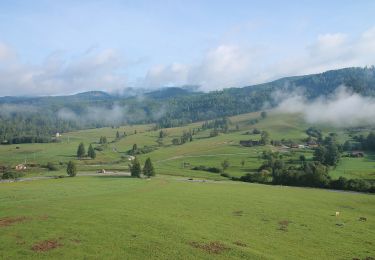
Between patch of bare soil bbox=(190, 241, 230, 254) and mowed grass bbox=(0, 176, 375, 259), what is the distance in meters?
0.10

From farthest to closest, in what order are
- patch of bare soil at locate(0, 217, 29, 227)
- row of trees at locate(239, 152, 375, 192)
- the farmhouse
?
the farmhouse, row of trees at locate(239, 152, 375, 192), patch of bare soil at locate(0, 217, 29, 227)

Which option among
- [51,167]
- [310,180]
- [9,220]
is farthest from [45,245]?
[51,167]

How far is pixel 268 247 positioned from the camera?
150 ft

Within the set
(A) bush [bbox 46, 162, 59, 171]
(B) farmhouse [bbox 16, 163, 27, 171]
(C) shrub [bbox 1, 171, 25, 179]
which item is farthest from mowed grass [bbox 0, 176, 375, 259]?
(B) farmhouse [bbox 16, 163, 27, 171]

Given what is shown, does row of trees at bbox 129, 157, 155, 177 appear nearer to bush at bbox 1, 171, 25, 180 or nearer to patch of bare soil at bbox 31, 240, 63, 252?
bush at bbox 1, 171, 25, 180

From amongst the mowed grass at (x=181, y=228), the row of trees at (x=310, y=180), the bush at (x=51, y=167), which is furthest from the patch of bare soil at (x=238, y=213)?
the bush at (x=51, y=167)

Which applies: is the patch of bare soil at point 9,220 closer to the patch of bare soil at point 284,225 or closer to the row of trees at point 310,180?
the patch of bare soil at point 284,225

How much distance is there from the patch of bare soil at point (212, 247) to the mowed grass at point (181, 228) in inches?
A: 4.0

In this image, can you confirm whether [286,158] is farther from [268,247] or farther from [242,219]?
[268,247]

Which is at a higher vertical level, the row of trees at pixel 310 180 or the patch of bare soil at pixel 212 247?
the patch of bare soil at pixel 212 247

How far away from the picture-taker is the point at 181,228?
171 feet

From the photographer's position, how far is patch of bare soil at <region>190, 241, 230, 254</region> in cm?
4303

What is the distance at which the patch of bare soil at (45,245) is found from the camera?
136 ft

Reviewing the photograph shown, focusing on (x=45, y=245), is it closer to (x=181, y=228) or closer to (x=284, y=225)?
(x=181, y=228)
